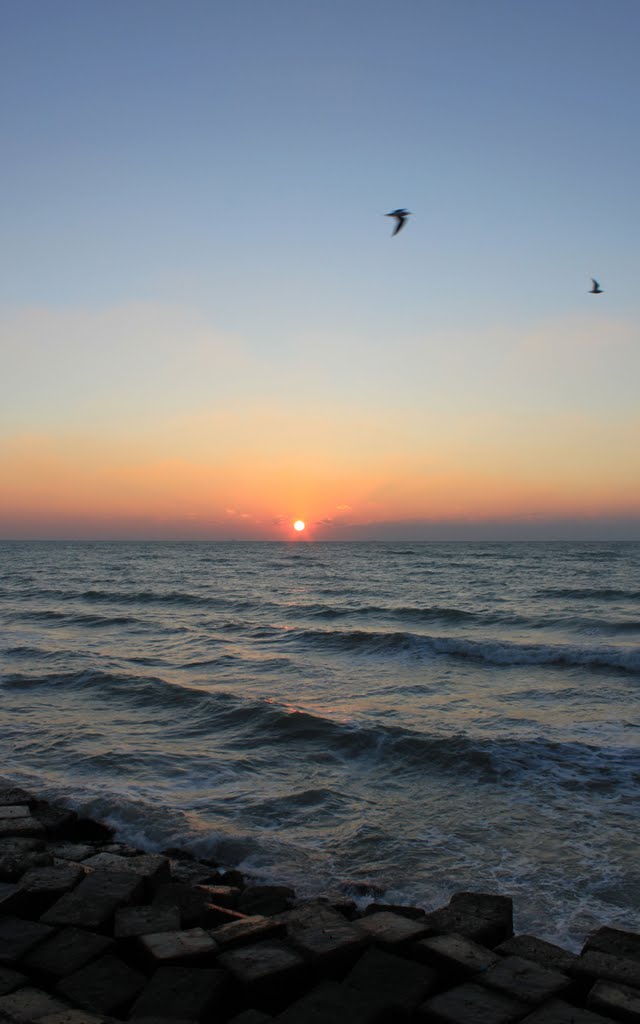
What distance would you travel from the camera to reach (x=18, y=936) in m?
5.24

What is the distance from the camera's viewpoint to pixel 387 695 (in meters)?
15.4

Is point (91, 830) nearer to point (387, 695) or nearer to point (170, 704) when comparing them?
point (170, 704)

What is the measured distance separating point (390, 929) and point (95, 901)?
7.39ft

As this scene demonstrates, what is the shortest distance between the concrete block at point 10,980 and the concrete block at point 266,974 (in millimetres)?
1244

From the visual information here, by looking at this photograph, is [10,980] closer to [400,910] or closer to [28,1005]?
[28,1005]

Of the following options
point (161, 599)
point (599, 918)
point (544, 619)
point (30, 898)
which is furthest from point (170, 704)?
point (161, 599)

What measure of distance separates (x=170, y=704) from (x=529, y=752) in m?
7.04

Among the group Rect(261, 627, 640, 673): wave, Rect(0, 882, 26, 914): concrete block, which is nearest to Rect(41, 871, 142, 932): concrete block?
Rect(0, 882, 26, 914): concrete block

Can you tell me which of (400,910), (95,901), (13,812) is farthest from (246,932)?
(13,812)

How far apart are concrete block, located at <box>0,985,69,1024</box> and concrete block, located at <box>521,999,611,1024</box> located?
2694mm

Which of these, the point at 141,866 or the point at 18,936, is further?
the point at 141,866

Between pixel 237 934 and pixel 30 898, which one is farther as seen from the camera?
pixel 30 898

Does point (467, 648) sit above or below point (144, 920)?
below

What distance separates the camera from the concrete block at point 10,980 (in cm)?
461
